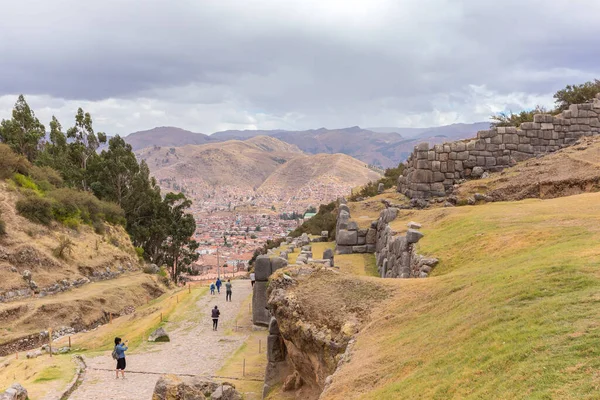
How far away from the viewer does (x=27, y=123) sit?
45969 mm

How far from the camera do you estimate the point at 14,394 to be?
1263cm

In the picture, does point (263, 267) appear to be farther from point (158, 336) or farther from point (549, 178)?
point (549, 178)

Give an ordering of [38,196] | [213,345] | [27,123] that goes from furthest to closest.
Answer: [27,123] → [38,196] → [213,345]

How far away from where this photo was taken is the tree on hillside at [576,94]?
2409cm

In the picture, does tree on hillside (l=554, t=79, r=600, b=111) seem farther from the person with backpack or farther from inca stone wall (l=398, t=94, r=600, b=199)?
the person with backpack

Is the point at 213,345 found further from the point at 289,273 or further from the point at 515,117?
the point at 515,117

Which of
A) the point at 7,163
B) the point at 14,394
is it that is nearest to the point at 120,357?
the point at 14,394

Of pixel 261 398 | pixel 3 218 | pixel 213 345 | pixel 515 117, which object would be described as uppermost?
pixel 515 117

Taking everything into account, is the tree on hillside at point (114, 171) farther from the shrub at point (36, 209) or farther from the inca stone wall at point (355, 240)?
the inca stone wall at point (355, 240)

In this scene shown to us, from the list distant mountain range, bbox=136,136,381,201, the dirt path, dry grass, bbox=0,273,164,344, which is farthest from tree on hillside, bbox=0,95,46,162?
distant mountain range, bbox=136,136,381,201

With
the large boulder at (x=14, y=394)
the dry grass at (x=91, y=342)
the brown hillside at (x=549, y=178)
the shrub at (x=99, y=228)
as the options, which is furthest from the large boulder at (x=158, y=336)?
the shrub at (x=99, y=228)

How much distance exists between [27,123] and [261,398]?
4317 centimetres

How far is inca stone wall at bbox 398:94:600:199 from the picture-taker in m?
20.4

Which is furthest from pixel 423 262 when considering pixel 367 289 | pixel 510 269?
pixel 510 269
